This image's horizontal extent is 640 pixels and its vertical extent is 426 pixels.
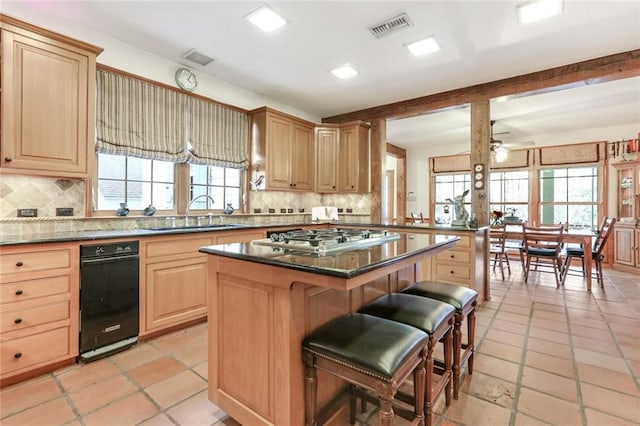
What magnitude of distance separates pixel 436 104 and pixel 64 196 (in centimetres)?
448

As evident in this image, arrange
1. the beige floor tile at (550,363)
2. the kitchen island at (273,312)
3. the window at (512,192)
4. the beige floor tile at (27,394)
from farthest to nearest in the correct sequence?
the window at (512,192) → the beige floor tile at (550,363) → the beige floor tile at (27,394) → the kitchen island at (273,312)

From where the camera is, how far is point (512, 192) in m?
7.19

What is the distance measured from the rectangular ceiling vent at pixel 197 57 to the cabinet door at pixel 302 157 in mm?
1514

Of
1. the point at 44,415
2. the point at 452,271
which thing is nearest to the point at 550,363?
the point at 452,271

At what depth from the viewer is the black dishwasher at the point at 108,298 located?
7.38 feet

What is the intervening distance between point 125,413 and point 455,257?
332 cm

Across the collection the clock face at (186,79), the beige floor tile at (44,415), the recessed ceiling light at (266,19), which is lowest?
the beige floor tile at (44,415)

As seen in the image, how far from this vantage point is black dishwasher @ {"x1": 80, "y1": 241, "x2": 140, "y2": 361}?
2.25 m

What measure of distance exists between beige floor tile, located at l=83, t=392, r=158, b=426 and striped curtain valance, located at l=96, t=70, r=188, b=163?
7.20 feet

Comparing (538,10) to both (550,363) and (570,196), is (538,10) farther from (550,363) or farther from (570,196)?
(570,196)

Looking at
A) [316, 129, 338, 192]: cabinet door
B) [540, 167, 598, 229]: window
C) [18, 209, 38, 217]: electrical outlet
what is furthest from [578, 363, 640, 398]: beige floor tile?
[540, 167, 598, 229]: window

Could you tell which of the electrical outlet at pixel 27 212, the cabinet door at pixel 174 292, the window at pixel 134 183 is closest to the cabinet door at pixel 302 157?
the window at pixel 134 183

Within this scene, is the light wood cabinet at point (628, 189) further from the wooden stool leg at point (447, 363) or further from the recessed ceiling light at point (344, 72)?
the wooden stool leg at point (447, 363)

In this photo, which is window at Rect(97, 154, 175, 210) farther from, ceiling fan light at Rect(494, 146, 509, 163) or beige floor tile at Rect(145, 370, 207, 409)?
ceiling fan light at Rect(494, 146, 509, 163)
